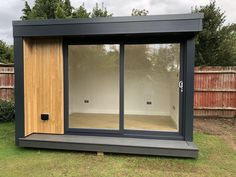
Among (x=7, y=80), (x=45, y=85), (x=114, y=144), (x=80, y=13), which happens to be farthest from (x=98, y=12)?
(x=114, y=144)

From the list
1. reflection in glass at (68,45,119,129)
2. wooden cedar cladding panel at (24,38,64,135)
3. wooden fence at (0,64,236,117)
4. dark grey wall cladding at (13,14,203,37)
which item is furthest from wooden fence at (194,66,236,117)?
wooden cedar cladding panel at (24,38,64,135)

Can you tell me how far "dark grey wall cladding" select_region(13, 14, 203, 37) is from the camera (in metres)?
3.51

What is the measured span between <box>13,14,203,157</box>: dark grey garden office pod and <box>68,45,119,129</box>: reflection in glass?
0.02m

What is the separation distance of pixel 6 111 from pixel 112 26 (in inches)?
176

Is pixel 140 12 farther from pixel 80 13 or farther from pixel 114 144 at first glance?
pixel 114 144

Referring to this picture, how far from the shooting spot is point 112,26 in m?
3.68

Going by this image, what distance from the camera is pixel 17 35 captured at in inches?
155

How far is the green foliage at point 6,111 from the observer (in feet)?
20.7

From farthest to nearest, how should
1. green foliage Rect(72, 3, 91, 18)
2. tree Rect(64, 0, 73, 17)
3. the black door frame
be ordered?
tree Rect(64, 0, 73, 17), green foliage Rect(72, 3, 91, 18), the black door frame

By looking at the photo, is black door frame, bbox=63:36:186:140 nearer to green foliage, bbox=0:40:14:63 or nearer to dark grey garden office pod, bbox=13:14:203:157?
dark grey garden office pod, bbox=13:14:203:157

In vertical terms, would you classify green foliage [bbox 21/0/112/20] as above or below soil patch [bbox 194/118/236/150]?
above

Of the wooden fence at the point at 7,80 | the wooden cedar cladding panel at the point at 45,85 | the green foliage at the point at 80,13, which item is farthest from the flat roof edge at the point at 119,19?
the green foliage at the point at 80,13

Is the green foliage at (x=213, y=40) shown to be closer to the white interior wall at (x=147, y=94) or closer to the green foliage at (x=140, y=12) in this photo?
the green foliage at (x=140, y=12)

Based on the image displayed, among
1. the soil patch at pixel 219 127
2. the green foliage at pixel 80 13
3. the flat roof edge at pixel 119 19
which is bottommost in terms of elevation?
the soil patch at pixel 219 127
